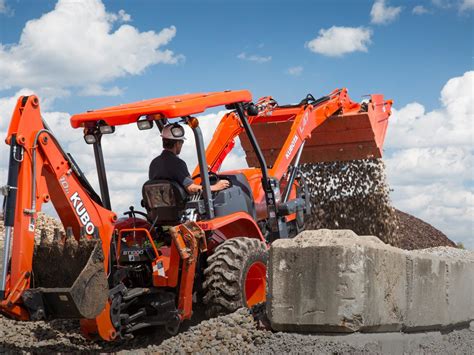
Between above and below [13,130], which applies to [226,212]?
below

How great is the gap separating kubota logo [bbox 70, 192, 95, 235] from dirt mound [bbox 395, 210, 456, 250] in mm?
8427

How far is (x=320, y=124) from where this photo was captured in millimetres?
10727

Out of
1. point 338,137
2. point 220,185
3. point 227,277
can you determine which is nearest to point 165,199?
point 220,185

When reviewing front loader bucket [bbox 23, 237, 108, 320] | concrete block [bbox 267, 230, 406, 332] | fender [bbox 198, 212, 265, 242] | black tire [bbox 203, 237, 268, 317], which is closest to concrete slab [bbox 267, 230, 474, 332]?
concrete block [bbox 267, 230, 406, 332]

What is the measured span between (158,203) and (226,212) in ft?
2.38

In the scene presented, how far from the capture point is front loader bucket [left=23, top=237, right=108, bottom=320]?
224 inches

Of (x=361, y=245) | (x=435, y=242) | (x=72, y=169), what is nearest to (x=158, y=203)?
(x=72, y=169)

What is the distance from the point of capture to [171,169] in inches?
271

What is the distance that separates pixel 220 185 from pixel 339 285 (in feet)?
7.79

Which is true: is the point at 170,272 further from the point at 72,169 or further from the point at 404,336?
the point at 404,336

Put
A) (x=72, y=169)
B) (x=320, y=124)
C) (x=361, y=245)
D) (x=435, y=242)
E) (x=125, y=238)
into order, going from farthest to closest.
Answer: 1. (x=435, y=242)
2. (x=320, y=124)
3. (x=125, y=238)
4. (x=72, y=169)
5. (x=361, y=245)

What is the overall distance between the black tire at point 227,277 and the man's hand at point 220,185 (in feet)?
2.49

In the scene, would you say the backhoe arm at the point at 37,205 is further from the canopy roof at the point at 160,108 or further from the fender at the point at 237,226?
the fender at the point at 237,226

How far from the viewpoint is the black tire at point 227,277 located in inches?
251
